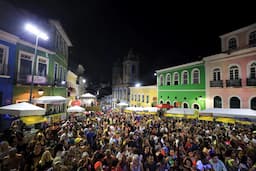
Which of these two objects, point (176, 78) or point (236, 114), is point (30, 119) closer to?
point (236, 114)

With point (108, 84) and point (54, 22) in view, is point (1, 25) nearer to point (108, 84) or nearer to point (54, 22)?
point (54, 22)

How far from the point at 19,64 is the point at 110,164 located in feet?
38.0

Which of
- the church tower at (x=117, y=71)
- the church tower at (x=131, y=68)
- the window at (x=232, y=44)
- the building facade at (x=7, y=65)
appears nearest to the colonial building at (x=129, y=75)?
the church tower at (x=131, y=68)

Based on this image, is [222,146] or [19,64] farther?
[19,64]

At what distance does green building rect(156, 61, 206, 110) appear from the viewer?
21516 mm

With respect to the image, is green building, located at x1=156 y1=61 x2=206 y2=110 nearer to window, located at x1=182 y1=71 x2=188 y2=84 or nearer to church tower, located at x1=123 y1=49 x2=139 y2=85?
window, located at x1=182 y1=71 x2=188 y2=84

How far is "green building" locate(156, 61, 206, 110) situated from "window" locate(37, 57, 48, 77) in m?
17.7

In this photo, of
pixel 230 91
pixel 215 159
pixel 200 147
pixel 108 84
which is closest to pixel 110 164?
pixel 215 159

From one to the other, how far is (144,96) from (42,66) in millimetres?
26196

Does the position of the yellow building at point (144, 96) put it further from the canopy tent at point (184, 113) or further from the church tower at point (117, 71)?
the church tower at point (117, 71)

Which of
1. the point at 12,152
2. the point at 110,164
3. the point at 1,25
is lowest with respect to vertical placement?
the point at 110,164

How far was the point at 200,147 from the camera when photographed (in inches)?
338

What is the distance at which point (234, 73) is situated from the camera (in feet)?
57.2

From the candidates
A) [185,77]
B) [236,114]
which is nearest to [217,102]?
Answer: [185,77]
